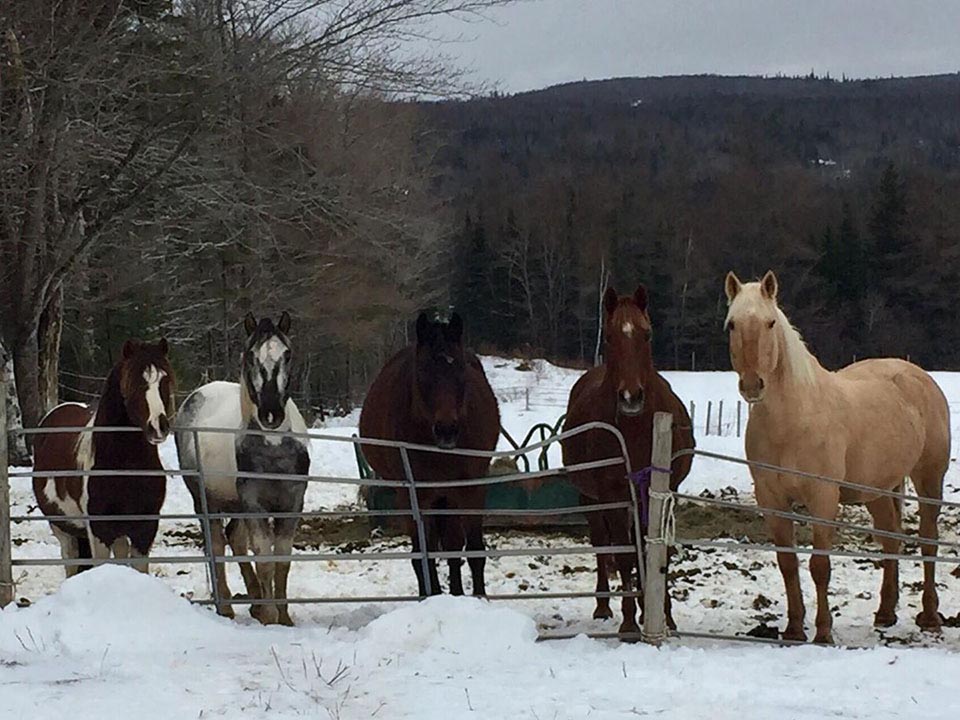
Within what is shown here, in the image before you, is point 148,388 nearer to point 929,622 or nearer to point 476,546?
point 476,546

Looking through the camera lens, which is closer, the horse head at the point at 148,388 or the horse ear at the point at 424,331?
the horse head at the point at 148,388

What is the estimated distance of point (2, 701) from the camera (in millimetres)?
3289

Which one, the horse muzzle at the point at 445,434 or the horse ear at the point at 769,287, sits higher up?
the horse ear at the point at 769,287

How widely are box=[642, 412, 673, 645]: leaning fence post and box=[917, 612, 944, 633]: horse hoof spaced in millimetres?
2423

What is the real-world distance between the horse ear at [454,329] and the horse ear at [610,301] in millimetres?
805

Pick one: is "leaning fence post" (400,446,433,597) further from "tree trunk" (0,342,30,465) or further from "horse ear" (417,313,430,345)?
"tree trunk" (0,342,30,465)

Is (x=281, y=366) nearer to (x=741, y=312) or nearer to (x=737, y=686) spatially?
(x=741, y=312)

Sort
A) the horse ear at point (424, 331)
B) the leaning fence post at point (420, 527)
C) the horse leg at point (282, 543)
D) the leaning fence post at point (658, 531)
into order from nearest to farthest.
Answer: the leaning fence post at point (658, 531), the leaning fence post at point (420, 527), the horse ear at point (424, 331), the horse leg at point (282, 543)

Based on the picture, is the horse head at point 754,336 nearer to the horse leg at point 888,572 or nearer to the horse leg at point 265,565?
the horse leg at point 888,572

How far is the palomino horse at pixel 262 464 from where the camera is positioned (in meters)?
5.38

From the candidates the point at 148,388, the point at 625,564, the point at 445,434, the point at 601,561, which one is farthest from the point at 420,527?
the point at 601,561

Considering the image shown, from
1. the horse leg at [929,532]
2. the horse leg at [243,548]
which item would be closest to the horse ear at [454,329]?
the horse leg at [243,548]

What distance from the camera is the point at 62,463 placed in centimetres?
631

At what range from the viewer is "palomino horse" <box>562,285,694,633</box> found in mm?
5047
